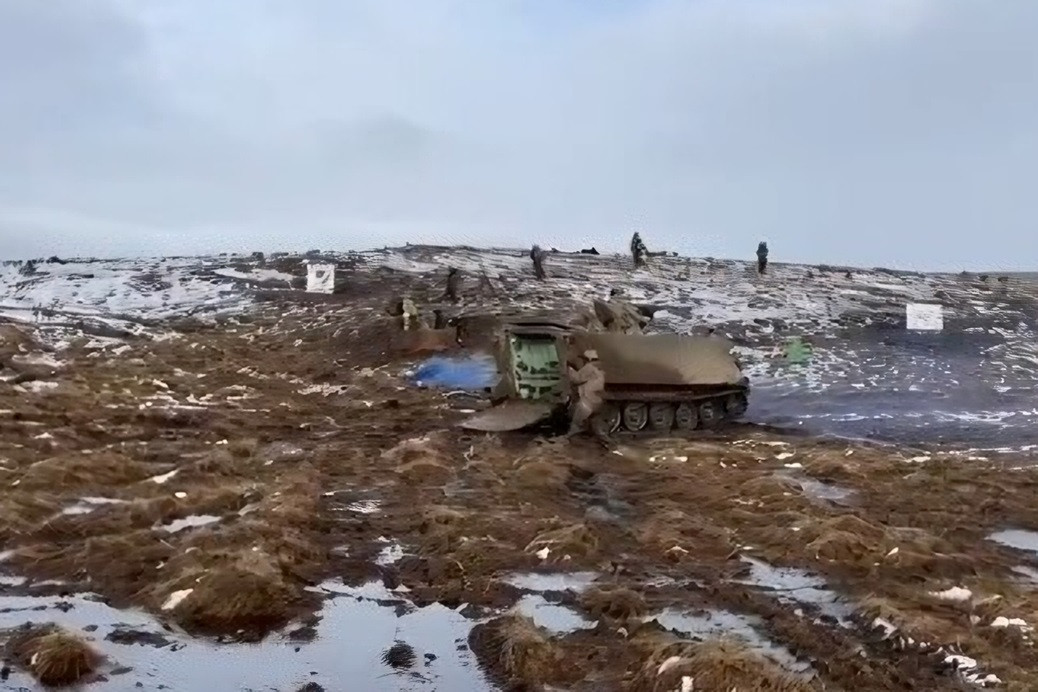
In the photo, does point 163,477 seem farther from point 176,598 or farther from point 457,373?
point 457,373

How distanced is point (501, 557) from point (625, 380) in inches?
279

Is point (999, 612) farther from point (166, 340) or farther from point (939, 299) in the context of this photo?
point (939, 299)

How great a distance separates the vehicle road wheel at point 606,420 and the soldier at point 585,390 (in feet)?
0.94

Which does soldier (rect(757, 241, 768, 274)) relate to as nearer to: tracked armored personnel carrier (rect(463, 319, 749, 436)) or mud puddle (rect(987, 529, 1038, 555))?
tracked armored personnel carrier (rect(463, 319, 749, 436))

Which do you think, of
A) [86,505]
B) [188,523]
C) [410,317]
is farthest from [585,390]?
[410,317]

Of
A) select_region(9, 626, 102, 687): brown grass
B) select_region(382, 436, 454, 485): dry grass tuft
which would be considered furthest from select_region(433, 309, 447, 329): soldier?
select_region(9, 626, 102, 687): brown grass

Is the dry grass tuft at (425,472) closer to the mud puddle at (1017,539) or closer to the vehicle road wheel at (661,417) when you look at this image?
the vehicle road wheel at (661,417)

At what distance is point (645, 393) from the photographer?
615 inches

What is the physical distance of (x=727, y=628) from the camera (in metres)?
7.36

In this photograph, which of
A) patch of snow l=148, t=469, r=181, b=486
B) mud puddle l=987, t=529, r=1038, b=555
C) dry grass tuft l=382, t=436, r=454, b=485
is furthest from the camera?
dry grass tuft l=382, t=436, r=454, b=485

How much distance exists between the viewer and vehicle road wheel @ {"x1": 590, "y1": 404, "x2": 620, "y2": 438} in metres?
15.2

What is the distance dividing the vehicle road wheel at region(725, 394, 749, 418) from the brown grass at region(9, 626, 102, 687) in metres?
12.6

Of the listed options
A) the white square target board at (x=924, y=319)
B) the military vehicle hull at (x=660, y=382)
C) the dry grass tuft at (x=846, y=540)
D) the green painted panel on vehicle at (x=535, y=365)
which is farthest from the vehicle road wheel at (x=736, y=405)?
the white square target board at (x=924, y=319)

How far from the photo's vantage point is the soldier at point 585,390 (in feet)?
48.8
